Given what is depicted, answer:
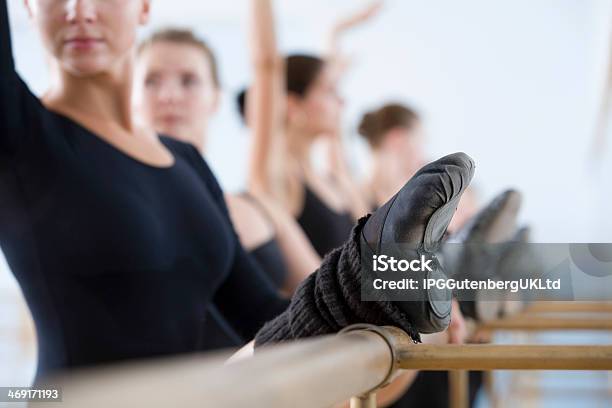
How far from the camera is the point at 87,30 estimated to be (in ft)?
1.33

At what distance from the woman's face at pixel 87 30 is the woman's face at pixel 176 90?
8 centimetres

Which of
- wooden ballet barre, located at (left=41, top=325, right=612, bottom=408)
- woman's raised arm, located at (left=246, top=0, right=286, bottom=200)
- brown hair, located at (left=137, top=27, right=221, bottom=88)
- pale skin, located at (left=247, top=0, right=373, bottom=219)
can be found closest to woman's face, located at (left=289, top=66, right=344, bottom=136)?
pale skin, located at (left=247, top=0, right=373, bottom=219)

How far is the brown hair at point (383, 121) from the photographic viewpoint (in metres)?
1.12

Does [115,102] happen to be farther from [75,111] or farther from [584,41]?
[584,41]

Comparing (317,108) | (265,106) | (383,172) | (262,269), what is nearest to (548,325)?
(262,269)

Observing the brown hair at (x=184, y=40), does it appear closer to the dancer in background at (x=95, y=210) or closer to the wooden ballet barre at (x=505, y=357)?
the dancer in background at (x=95, y=210)

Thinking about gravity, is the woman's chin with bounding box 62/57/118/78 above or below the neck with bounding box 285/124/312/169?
above

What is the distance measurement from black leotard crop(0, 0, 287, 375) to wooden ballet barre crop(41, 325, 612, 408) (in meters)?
→ 0.17

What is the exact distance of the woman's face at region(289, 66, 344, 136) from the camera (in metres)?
0.89

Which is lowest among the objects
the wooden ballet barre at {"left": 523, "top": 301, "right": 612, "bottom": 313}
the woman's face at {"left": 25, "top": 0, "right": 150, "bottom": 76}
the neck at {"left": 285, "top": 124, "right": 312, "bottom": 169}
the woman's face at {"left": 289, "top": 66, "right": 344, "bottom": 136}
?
the wooden ballet barre at {"left": 523, "top": 301, "right": 612, "bottom": 313}

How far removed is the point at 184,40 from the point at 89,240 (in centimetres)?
24

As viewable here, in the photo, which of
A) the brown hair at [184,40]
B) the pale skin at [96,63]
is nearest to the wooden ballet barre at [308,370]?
the pale skin at [96,63]

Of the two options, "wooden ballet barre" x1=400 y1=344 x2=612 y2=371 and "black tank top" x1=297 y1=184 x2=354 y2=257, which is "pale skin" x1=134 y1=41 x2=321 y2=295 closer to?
"black tank top" x1=297 y1=184 x2=354 y2=257

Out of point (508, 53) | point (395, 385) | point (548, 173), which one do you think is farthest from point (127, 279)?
point (508, 53)
